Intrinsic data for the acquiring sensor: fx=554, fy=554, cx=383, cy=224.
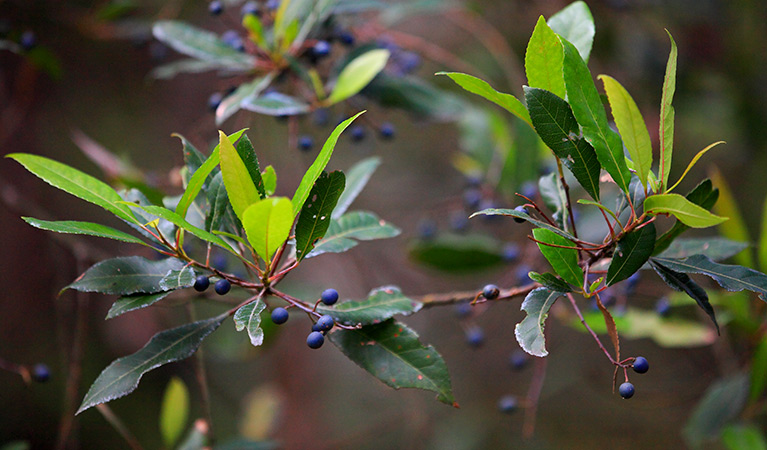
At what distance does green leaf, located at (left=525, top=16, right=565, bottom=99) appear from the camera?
2.20ft

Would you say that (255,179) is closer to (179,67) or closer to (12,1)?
(179,67)

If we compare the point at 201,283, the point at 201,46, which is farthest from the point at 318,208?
the point at 201,46

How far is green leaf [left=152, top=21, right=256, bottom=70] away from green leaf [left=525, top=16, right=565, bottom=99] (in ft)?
2.04

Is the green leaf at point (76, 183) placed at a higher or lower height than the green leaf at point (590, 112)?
lower

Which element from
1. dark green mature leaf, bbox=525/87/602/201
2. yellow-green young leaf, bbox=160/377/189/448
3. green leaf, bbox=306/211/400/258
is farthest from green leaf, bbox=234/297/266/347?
yellow-green young leaf, bbox=160/377/189/448

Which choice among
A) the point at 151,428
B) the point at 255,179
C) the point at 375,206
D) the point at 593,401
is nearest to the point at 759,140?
the point at 593,401

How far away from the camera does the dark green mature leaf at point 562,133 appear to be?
656mm

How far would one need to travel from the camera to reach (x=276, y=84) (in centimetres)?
122

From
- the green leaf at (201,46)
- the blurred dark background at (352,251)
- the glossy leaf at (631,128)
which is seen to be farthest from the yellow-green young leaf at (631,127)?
the blurred dark background at (352,251)

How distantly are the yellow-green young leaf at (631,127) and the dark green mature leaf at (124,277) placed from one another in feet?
1.92

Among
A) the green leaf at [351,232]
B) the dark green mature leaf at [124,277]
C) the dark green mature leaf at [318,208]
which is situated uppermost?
the dark green mature leaf at [318,208]

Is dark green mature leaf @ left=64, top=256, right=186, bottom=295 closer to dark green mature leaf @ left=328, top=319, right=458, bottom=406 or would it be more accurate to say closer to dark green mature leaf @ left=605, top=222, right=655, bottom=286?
dark green mature leaf @ left=328, top=319, right=458, bottom=406

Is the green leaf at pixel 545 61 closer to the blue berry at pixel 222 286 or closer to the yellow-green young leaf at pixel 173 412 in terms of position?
the blue berry at pixel 222 286

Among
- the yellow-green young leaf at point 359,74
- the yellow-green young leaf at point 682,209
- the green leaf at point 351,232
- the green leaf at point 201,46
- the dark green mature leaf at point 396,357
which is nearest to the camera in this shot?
the yellow-green young leaf at point 682,209
